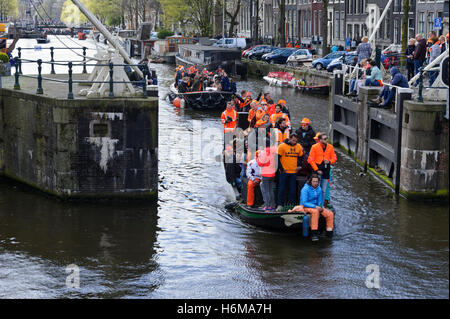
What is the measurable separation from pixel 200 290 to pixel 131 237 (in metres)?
3.50

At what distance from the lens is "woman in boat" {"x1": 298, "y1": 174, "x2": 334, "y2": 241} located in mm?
15133

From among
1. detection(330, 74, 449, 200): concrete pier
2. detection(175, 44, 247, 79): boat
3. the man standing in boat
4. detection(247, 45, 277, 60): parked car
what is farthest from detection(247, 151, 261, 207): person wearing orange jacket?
detection(247, 45, 277, 60): parked car

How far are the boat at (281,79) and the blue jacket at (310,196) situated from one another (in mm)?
33126

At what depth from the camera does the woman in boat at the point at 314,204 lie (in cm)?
1513

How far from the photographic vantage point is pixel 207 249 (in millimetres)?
15648

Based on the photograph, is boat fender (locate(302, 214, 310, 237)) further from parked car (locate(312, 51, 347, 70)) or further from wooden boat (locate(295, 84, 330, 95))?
parked car (locate(312, 51, 347, 70))

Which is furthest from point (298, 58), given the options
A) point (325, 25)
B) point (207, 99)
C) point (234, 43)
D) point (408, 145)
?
point (408, 145)

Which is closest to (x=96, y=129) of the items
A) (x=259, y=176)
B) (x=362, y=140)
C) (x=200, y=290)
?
(x=259, y=176)

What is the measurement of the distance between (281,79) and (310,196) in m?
34.8

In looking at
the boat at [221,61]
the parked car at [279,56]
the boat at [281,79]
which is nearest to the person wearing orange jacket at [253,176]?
the boat at [281,79]

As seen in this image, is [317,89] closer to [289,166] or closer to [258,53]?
[258,53]

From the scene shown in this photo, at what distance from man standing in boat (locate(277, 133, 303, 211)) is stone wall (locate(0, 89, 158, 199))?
356cm

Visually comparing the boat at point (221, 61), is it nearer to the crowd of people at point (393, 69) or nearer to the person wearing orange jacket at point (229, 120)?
the crowd of people at point (393, 69)
